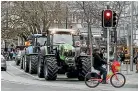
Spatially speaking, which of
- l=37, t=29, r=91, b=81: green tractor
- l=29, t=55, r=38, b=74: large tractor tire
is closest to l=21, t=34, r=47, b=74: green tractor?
l=29, t=55, r=38, b=74: large tractor tire

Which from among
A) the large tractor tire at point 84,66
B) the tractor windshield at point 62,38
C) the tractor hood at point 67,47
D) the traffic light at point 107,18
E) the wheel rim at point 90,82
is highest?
the traffic light at point 107,18

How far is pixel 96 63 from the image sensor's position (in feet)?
63.6

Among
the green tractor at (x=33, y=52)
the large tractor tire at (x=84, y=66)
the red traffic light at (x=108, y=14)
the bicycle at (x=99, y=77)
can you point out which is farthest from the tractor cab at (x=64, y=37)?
the bicycle at (x=99, y=77)

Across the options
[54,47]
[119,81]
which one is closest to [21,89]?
[119,81]

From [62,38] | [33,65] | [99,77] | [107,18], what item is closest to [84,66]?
[107,18]

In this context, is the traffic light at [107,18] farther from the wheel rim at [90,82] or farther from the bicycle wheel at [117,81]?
the wheel rim at [90,82]

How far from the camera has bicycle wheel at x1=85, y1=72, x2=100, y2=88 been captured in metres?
18.8

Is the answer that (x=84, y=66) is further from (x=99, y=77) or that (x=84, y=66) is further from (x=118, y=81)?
(x=118, y=81)

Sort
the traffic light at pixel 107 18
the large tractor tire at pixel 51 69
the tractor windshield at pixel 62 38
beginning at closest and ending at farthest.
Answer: the traffic light at pixel 107 18, the large tractor tire at pixel 51 69, the tractor windshield at pixel 62 38

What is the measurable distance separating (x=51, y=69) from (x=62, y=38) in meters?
3.36

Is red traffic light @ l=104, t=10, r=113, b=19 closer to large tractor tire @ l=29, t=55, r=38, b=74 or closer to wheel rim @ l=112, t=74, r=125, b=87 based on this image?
wheel rim @ l=112, t=74, r=125, b=87

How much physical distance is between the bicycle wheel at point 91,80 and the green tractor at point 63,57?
11.3 feet

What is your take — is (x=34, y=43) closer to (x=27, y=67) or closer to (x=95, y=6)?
(x=27, y=67)

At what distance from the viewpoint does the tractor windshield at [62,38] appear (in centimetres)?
2486
